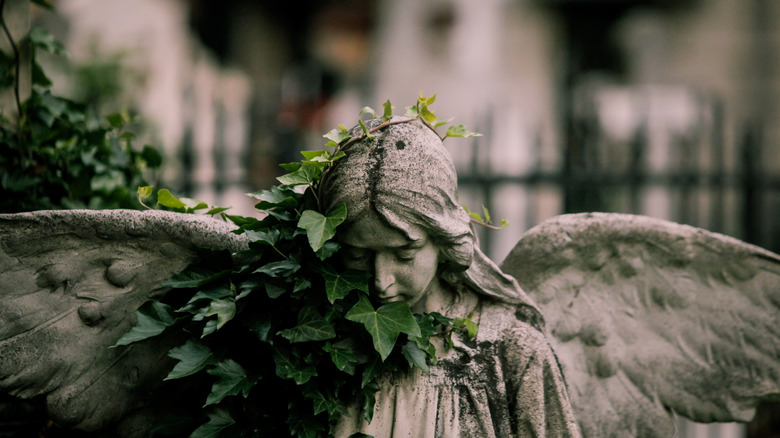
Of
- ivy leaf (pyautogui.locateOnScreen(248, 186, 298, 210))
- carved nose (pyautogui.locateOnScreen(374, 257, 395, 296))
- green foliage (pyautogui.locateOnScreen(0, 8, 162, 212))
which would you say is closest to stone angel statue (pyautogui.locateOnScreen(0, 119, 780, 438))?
carved nose (pyautogui.locateOnScreen(374, 257, 395, 296))

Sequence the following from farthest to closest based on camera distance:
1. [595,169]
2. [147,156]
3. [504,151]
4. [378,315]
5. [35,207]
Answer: [504,151] < [595,169] < [147,156] < [35,207] < [378,315]

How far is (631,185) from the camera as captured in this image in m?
4.97

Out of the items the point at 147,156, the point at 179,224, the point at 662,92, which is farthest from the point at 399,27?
the point at 179,224

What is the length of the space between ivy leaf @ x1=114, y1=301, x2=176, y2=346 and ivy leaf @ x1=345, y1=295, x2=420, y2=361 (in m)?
0.48

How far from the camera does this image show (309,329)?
1.73m

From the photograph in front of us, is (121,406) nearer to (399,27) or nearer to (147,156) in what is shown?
(147,156)

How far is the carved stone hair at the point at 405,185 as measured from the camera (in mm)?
1698

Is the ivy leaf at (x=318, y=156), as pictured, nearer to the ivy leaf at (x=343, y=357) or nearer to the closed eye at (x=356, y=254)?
the closed eye at (x=356, y=254)

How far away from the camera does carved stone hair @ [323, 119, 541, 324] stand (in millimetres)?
1698

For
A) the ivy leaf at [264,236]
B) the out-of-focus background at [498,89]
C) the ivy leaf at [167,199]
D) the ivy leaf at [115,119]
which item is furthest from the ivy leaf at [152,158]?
the ivy leaf at [264,236]

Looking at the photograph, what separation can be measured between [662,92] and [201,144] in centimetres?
681

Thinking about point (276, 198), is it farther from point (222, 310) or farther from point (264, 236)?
point (222, 310)

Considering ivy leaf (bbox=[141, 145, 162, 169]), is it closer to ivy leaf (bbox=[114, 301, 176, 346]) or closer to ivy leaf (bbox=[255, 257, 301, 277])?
ivy leaf (bbox=[114, 301, 176, 346])

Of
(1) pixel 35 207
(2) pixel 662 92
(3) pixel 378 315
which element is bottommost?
(3) pixel 378 315
